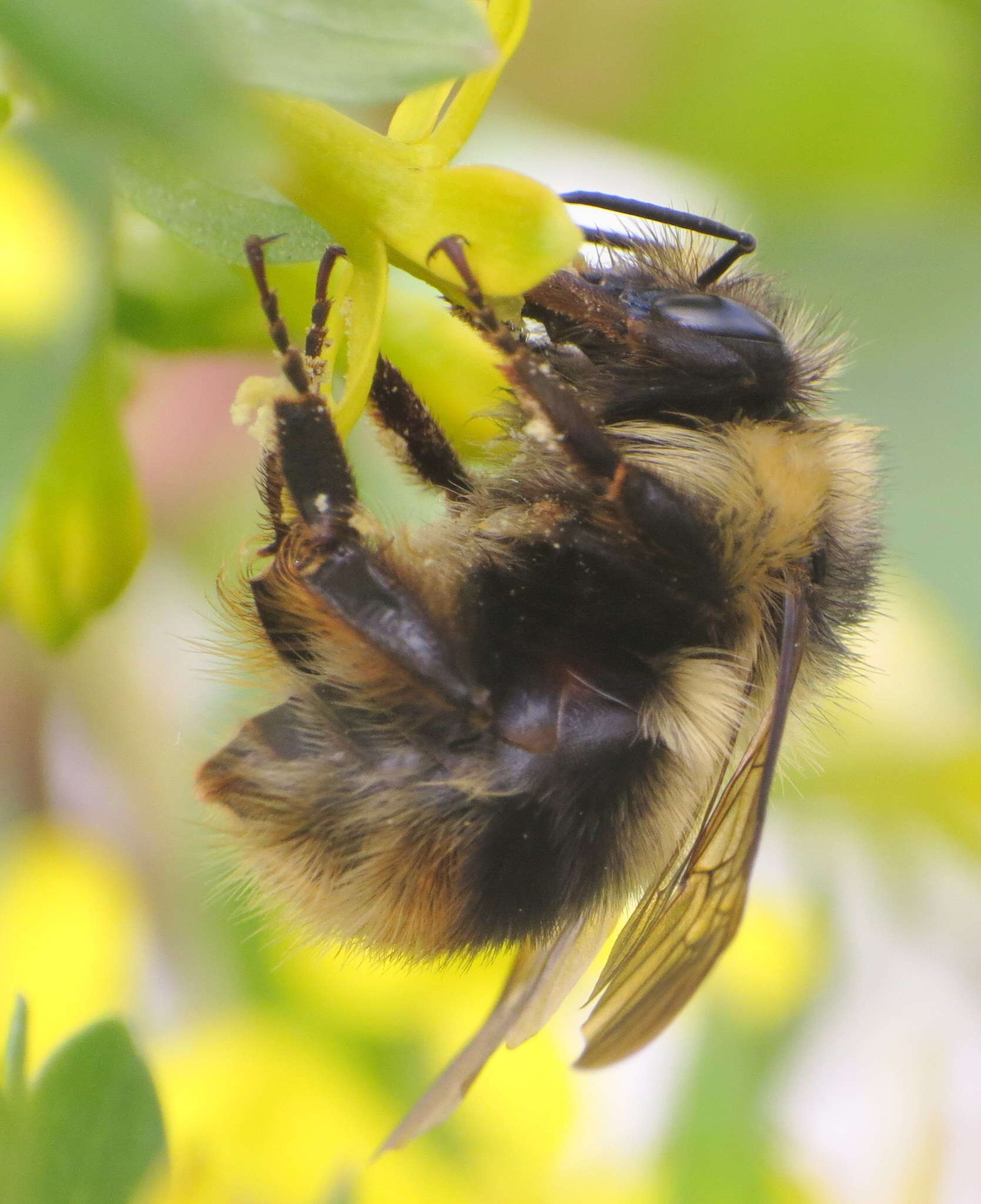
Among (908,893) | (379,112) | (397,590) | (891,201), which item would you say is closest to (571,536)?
(397,590)

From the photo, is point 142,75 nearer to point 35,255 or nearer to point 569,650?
point 35,255

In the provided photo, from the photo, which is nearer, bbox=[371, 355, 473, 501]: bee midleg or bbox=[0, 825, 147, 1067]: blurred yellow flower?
bbox=[371, 355, 473, 501]: bee midleg

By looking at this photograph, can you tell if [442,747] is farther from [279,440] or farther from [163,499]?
[163,499]

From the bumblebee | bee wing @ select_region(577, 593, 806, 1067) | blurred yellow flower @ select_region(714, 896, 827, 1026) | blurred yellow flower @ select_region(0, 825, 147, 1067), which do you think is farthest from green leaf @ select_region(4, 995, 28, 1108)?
blurred yellow flower @ select_region(714, 896, 827, 1026)

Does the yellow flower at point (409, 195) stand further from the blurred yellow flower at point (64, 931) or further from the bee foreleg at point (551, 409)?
the blurred yellow flower at point (64, 931)

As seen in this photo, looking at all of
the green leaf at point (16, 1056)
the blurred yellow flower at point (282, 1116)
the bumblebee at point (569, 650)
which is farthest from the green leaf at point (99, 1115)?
the blurred yellow flower at point (282, 1116)

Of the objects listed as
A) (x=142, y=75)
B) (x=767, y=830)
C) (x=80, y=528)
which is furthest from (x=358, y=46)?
(x=767, y=830)

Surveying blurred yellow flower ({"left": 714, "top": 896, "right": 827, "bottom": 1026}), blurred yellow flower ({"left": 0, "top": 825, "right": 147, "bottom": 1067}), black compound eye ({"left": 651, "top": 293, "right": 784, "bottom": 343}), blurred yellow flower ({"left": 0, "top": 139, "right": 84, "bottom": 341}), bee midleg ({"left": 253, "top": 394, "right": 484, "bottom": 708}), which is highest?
black compound eye ({"left": 651, "top": 293, "right": 784, "bottom": 343})

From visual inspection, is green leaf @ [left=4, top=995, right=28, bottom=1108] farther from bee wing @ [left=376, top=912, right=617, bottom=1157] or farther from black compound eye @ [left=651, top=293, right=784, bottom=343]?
black compound eye @ [left=651, top=293, right=784, bottom=343]
